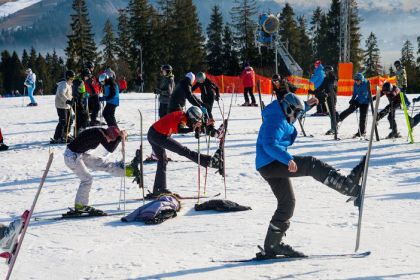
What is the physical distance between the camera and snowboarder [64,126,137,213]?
704cm

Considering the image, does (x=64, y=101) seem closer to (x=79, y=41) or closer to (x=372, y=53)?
(x=79, y=41)

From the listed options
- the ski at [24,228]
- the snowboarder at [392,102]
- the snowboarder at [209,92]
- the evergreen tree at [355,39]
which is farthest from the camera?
the evergreen tree at [355,39]

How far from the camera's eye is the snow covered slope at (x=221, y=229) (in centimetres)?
507

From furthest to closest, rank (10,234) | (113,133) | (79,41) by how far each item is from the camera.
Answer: (79,41)
(113,133)
(10,234)

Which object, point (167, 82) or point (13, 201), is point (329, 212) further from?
point (167, 82)

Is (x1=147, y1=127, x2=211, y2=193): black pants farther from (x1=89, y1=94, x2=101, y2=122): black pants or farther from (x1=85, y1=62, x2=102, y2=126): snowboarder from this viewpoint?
(x1=89, y1=94, x2=101, y2=122): black pants

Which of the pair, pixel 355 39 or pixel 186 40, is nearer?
pixel 186 40

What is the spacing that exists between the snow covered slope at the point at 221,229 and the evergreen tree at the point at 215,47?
5462 centimetres

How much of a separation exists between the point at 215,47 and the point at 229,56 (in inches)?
98.9

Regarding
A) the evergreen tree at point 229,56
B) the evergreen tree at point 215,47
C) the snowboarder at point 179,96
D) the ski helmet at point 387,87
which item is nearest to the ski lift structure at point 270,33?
the evergreen tree at point 229,56

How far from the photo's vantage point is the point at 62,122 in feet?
44.5

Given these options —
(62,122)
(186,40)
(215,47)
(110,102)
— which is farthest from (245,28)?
(110,102)

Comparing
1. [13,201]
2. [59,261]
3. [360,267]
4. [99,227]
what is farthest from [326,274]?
[13,201]

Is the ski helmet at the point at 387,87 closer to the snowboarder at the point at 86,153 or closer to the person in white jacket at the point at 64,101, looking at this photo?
the snowboarder at the point at 86,153
